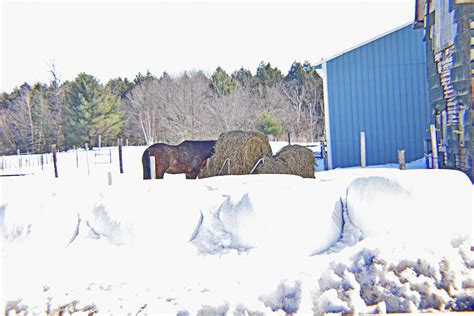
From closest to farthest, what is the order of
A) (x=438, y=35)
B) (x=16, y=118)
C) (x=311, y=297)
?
(x=311, y=297) < (x=438, y=35) < (x=16, y=118)

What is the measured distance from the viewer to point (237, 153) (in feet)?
29.5

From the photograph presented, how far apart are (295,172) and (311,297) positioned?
669 cm

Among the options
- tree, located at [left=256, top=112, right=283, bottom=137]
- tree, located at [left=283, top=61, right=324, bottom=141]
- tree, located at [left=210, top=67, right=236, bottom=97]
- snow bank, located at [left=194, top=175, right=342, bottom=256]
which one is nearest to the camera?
snow bank, located at [left=194, top=175, right=342, bottom=256]

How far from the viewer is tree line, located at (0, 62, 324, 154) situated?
29.6 meters

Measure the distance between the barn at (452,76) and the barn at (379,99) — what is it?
3.23m

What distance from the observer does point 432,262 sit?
221cm

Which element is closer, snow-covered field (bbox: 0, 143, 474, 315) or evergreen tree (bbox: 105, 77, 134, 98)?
snow-covered field (bbox: 0, 143, 474, 315)

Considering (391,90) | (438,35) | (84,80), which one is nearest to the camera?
(438,35)

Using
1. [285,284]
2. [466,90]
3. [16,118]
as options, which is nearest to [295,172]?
[466,90]

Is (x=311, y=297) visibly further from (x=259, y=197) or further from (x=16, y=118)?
(x=16, y=118)

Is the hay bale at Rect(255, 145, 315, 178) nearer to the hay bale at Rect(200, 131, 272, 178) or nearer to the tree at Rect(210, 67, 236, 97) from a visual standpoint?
the hay bale at Rect(200, 131, 272, 178)

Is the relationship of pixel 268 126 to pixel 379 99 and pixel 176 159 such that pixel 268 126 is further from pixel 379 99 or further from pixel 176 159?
pixel 176 159

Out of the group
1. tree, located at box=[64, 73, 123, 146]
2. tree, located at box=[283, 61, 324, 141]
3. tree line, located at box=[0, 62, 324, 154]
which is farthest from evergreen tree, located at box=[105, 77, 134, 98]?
tree, located at box=[283, 61, 324, 141]

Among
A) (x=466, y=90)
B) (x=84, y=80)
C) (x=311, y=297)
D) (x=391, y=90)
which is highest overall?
(x=84, y=80)
